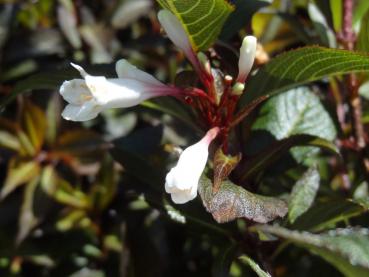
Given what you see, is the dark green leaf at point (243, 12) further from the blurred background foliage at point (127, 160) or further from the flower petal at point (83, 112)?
the flower petal at point (83, 112)

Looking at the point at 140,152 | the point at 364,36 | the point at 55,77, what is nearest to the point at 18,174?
the point at 140,152

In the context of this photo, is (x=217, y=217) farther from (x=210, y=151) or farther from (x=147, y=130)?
(x=147, y=130)

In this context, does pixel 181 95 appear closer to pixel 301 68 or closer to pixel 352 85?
pixel 301 68

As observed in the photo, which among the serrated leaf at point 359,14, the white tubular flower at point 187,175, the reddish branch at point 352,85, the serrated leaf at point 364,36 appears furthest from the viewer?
the serrated leaf at point 359,14

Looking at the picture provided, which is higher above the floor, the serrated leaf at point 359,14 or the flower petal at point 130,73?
the flower petal at point 130,73

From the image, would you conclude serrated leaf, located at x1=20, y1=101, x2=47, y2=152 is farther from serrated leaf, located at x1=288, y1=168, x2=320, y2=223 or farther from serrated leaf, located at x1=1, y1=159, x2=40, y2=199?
serrated leaf, located at x1=288, y1=168, x2=320, y2=223

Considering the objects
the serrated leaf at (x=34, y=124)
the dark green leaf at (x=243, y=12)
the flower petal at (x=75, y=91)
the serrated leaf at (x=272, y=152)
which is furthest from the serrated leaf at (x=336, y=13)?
the serrated leaf at (x=34, y=124)
